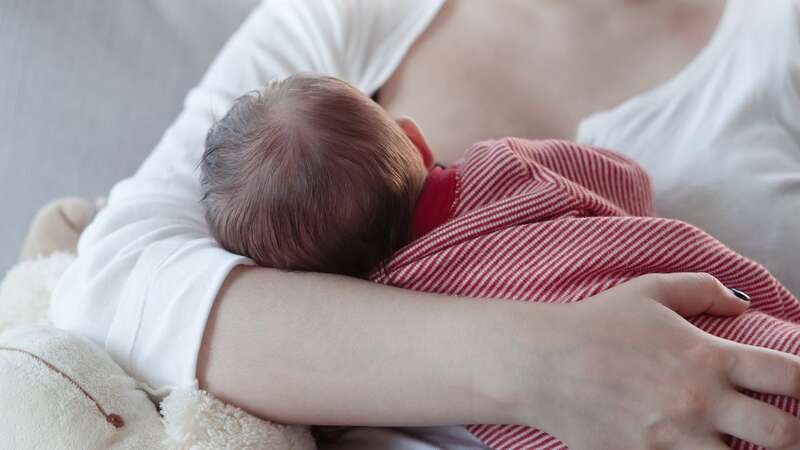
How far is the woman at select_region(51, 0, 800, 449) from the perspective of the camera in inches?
26.7

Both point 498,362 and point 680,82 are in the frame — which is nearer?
point 498,362

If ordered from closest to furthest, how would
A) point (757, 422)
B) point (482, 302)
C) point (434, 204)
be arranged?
A: point (757, 422)
point (482, 302)
point (434, 204)

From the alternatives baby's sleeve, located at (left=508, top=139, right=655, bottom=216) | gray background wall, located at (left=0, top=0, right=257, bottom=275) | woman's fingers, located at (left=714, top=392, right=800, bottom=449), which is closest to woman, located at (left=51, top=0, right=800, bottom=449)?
woman's fingers, located at (left=714, top=392, right=800, bottom=449)

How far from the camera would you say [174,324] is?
31.6 inches

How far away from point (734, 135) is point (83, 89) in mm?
1061

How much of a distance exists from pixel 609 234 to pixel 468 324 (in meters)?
0.16

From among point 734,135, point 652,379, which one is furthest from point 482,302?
point 734,135

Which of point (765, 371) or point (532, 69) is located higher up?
point (532, 69)

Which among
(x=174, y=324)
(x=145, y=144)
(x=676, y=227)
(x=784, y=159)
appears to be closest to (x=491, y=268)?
(x=676, y=227)

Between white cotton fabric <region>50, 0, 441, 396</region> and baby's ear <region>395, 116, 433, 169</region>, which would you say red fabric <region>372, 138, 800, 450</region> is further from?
white cotton fabric <region>50, 0, 441, 396</region>

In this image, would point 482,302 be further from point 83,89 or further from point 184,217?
point 83,89

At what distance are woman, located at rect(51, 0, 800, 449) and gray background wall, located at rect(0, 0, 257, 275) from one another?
0.34 metres

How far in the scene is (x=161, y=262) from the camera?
84 centimetres

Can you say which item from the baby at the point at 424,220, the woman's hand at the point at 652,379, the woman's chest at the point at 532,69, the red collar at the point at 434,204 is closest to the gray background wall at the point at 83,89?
the woman's chest at the point at 532,69
